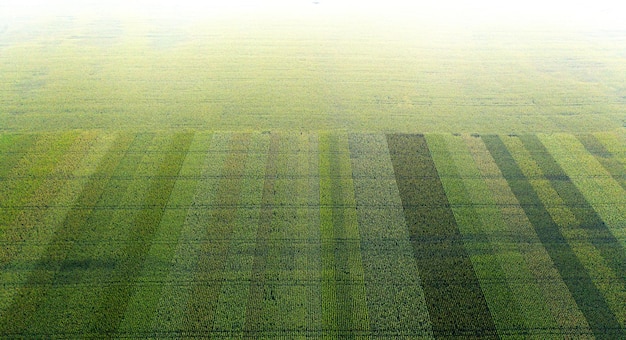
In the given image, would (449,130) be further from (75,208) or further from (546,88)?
(75,208)

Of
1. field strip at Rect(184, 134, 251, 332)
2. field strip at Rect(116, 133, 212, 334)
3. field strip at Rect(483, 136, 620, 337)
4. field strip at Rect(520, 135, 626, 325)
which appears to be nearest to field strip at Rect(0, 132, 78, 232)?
field strip at Rect(116, 133, 212, 334)

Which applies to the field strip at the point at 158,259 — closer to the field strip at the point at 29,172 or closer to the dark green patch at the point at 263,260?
the dark green patch at the point at 263,260

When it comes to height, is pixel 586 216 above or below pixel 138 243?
above

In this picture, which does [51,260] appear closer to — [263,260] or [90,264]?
[90,264]

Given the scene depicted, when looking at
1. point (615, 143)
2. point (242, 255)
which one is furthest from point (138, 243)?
point (615, 143)

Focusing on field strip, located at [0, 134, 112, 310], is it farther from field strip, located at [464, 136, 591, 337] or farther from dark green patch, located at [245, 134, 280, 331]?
field strip, located at [464, 136, 591, 337]
